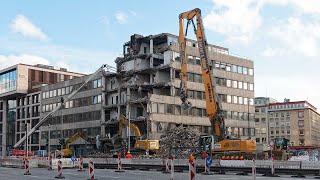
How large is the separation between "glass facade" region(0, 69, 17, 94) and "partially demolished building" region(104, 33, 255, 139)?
33.7 meters

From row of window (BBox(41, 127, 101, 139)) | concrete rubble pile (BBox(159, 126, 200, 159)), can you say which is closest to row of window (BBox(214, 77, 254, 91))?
concrete rubble pile (BBox(159, 126, 200, 159))

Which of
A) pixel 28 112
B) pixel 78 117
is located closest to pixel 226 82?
pixel 78 117

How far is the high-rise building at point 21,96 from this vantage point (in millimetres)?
118750

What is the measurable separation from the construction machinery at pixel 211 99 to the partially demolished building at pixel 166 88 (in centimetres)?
2995

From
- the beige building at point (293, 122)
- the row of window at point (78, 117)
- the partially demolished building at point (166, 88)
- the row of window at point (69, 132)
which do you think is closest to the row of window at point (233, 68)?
the partially demolished building at point (166, 88)

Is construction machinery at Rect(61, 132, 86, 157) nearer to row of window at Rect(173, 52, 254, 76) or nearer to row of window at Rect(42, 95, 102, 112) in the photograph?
row of window at Rect(42, 95, 102, 112)

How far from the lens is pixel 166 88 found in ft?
291

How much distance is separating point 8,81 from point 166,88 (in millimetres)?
50374

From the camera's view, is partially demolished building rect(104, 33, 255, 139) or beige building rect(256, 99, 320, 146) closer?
partially demolished building rect(104, 33, 255, 139)

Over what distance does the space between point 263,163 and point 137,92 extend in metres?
54.7

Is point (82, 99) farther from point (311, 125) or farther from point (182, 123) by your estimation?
point (311, 125)

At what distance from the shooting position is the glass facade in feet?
395

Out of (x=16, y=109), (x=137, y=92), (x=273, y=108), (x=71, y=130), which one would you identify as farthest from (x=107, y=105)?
(x=273, y=108)

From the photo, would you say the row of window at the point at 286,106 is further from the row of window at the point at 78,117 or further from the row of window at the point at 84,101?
the row of window at the point at 84,101
